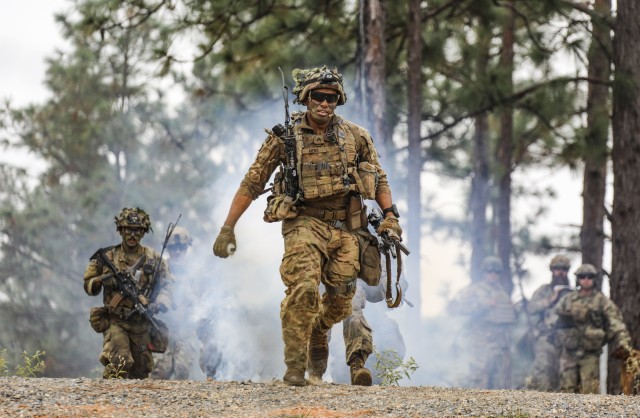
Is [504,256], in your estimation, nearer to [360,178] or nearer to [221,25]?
[221,25]

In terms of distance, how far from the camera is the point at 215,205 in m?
27.8

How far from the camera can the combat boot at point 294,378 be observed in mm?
8484

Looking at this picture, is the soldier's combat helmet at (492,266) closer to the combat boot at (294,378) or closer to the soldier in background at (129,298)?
the soldier in background at (129,298)

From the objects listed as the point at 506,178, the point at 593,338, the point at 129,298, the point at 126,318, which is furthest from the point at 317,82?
the point at 506,178

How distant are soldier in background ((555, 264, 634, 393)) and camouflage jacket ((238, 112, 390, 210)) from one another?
5719 millimetres

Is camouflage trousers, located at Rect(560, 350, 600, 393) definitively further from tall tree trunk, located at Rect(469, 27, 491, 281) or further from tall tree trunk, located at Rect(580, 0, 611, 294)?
tall tree trunk, located at Rect(469, 27, 491, 281)

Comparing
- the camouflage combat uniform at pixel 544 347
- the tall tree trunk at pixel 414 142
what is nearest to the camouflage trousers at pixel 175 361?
the tall tree trunk at pixel 414 142

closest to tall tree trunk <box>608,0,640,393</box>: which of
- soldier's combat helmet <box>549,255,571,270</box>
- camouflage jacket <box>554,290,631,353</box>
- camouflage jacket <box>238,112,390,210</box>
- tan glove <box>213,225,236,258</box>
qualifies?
soldier's combat helmet <box>549,255,571,270</box>

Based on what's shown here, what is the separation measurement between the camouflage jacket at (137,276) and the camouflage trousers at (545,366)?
5594 millimetres

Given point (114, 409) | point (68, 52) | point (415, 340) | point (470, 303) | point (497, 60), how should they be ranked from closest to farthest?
point (114, 409) → point (470, 303) → point (415, 340) → point (497, 60) → point (68, 52)

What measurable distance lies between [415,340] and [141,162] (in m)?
11.8

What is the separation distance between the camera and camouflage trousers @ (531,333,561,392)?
602 inches

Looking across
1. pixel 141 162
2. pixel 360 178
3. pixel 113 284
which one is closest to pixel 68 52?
pixel 141 162

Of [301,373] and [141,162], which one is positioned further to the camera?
[141,162]
